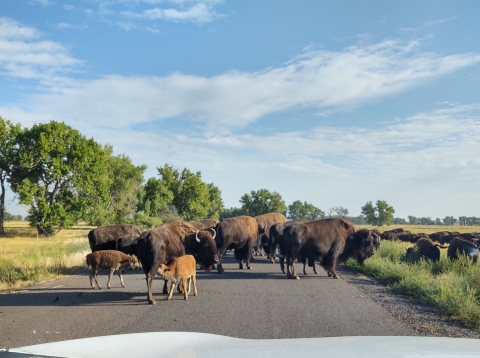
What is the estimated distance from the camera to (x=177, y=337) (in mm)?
3615

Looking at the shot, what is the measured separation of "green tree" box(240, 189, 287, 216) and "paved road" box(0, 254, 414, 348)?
78.1 meters

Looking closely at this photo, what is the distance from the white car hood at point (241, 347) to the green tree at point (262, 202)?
86968mm

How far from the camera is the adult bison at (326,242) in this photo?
48.0ft

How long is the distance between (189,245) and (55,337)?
21.1 ft

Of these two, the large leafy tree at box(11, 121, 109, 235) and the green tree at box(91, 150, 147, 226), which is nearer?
the large leafy tree at box(11, 121, 109, 235)

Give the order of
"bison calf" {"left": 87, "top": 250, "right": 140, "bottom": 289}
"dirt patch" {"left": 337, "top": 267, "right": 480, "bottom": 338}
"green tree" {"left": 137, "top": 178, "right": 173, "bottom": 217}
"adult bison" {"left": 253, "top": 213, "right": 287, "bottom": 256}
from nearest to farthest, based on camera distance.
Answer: "dirt patch" {"left": 337, "top": 267, "right": 480, "bottom": 338}
"bison calf" {"left": 87, "top": 250, "right": 140, "bottom": 289}
"adult bison" {"left": 253, "top": 213, "right": 287, "bottom": 256}
"green tree" {"left": 137, "top": 178, "right": 173, "bottom": 217}

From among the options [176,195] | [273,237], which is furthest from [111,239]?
[176,195]

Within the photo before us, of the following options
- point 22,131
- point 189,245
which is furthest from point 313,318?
point 22,131

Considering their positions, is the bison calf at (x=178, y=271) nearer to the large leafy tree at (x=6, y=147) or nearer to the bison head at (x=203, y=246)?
the bison head at (x=203, y=246)

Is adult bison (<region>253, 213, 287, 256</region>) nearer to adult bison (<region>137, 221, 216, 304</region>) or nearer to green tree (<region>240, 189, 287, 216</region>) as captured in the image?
adult bison (<region>137, 221, 216, 304</region>)

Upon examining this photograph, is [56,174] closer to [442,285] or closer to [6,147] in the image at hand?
[6,147]

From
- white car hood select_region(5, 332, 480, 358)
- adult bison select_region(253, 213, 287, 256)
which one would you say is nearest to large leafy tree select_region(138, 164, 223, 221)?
adult bison select_region(253, 213, 287, 256)

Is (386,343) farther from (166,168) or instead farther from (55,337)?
(166,168)

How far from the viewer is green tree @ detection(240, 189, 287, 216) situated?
90688mm
